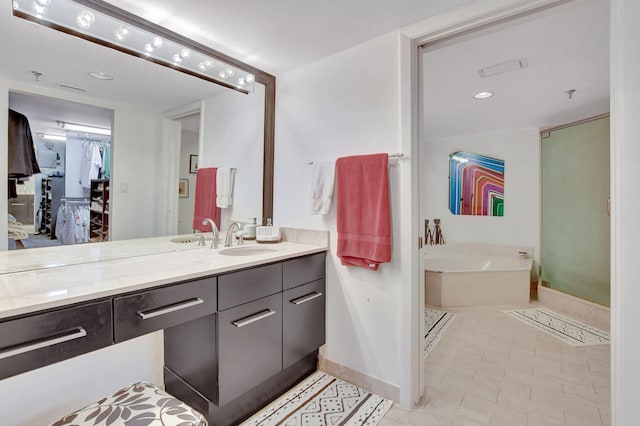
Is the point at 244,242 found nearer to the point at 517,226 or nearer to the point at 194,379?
the point at 194,379

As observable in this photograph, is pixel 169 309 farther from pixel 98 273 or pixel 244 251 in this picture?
pixel 244 251

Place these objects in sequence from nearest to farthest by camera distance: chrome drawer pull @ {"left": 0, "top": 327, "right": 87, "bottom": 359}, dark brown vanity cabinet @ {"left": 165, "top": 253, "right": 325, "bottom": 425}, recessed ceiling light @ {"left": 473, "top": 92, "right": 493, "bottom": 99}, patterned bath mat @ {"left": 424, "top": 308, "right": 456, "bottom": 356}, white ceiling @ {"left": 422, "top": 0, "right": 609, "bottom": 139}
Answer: chrome drawer pull @ {"left": 0, "top": 327, "right": 87, "bottom": 359}, dark brown vanity cabinet @ {"left": 165, "top": 253, "right": 325, "bottom": 425}, white ceiling @ {"left": 422, "top": 0, "right": 609, "bottom": 139}, patterned bath mat @ {"left": 424, "top": 308, "right": 456, "bottom": 356}, recessed ceiling light @ {"left": 473, "top": 92, "right": 493, "bottom": 99}

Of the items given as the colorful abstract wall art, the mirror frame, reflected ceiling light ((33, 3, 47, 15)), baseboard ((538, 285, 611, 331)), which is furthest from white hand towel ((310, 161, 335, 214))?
the colorful abstract wall art

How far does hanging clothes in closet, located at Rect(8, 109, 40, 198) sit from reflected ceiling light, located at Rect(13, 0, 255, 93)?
464 millimetres

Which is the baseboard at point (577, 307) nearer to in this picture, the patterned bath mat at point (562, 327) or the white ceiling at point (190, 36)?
the patterned bath mat at point (562, 327)

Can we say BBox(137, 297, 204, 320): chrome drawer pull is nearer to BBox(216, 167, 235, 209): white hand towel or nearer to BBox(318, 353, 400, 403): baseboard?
BBox(216, 167, 235, 209): white hand towel

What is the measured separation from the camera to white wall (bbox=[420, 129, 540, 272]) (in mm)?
3785

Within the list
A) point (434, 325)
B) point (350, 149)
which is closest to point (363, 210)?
point (350, 149)

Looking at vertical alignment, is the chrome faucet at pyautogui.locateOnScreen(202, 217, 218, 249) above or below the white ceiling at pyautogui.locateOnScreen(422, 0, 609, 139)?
below

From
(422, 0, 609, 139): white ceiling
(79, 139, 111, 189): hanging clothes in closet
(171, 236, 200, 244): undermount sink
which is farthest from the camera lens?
(171, 236, 200, 244): undermount sink

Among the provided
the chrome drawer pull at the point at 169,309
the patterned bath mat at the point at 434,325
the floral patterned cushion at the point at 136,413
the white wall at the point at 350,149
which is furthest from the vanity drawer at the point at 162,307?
the patterned bath mat at the point at 434,325

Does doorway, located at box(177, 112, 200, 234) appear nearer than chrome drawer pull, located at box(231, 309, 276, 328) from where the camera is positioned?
No

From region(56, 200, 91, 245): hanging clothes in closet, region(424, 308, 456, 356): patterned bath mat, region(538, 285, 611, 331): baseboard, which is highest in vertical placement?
region(56, 200, 91, 245): hanging clothes in closet

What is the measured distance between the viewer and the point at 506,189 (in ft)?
13.0
